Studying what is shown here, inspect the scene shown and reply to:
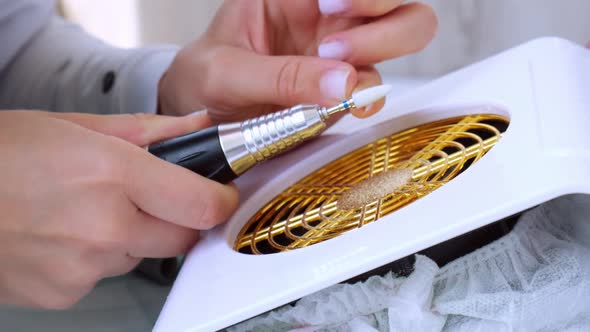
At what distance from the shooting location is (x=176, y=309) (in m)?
0.29

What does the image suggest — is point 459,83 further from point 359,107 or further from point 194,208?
point 194,208

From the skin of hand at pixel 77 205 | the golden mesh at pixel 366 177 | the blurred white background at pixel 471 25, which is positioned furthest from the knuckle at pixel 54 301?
the blurred white background at pixel 471 25

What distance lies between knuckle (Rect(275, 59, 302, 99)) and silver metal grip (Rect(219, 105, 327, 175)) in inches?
2.4

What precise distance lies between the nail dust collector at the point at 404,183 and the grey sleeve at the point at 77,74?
0.25 meters

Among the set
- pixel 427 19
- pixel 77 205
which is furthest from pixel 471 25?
pixel 77 205

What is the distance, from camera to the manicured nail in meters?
0.42

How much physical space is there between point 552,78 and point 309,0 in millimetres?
219

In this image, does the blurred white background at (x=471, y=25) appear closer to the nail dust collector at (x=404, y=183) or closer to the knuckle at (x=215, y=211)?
the nail dust collector at (x=404, y=183)

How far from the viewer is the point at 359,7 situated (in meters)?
0.41

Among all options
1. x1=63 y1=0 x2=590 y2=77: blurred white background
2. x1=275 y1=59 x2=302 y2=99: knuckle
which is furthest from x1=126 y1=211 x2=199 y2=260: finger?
x1=63 y1=0 x2=590 y2=77: blurred white background

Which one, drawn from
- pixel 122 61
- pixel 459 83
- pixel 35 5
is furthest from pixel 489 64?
pixel 35 5

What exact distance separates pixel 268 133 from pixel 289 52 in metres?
0.19

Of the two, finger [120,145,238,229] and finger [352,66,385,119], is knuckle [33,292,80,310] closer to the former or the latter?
finger [120,145,238,229]

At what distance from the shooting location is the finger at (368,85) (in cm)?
37
